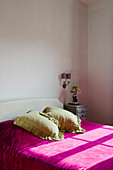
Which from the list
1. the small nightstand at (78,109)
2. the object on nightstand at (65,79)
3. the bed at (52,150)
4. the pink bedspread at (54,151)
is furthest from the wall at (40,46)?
the pink bedspread at (54,151)

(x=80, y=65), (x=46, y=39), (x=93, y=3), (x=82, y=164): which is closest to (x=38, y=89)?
(x=46, y=39)

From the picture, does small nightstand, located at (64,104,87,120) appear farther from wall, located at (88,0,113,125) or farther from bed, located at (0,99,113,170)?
bed, located at (0,99,113,170)

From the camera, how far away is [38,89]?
337 centimetres

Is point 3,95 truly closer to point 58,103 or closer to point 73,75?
point 58,103

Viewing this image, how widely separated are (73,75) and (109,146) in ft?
7.53

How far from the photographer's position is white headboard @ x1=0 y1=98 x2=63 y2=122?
267 centimetres

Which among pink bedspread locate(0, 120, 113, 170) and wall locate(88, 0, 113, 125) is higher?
wall locate(88, 0, 113, 125)

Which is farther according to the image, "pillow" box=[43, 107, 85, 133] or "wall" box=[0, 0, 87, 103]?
"wall" box=[0, 0, 87, 103]

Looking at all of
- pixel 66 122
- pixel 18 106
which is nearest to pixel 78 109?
pixel 66 122

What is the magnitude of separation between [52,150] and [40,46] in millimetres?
1989

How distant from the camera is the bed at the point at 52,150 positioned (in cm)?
166

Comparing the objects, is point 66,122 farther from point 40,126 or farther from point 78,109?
point 78,109

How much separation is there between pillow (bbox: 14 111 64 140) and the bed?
63mm

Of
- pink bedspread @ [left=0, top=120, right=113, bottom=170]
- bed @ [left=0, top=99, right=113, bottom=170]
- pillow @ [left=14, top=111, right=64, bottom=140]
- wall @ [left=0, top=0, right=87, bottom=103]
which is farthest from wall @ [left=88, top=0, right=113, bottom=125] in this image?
pillow @ [left=14, top=111, right=64, bottom=140]
